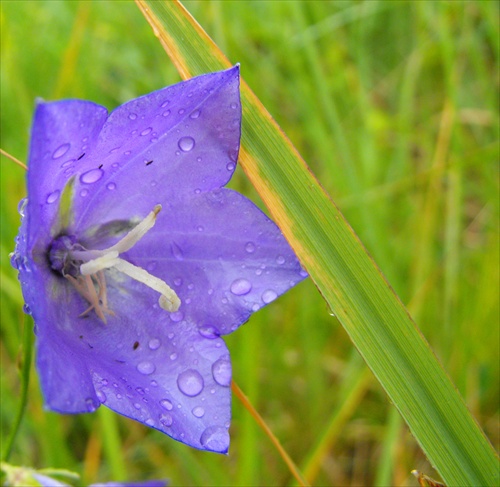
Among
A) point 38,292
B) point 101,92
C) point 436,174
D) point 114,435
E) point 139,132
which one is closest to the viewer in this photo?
point 38,292

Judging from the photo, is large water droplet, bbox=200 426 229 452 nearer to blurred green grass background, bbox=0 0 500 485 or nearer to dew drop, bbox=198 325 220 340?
dew drop, bbox=198 325 220 340

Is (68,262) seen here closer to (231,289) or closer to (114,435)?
(231,289)

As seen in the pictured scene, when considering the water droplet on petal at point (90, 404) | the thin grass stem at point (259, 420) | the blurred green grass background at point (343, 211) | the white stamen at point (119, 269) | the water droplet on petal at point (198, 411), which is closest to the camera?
the water droplet on petal at point (90, 404)

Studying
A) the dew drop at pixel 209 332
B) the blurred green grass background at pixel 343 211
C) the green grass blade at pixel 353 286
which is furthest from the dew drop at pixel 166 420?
the blurred green grass background at pixel 343 211

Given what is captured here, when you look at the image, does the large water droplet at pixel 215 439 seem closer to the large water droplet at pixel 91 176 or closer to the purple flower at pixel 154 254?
the purple flower at pixel 154 254

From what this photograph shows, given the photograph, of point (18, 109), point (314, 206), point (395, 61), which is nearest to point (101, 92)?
point (18, 109)

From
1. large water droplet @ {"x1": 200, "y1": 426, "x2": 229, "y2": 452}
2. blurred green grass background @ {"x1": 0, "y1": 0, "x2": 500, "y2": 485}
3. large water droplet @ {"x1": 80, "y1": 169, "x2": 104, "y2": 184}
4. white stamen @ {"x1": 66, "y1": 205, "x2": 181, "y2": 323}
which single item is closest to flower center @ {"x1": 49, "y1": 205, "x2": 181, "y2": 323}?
white stamen @ {"x1": 66, "y1": 205, "x2": 181, "y2": 323}

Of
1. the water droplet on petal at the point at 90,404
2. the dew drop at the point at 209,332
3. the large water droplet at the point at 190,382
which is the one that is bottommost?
the water droplet on petal at the point at 90,404

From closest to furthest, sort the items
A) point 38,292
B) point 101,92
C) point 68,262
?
point 38,292, point 68,262, point 101,92
